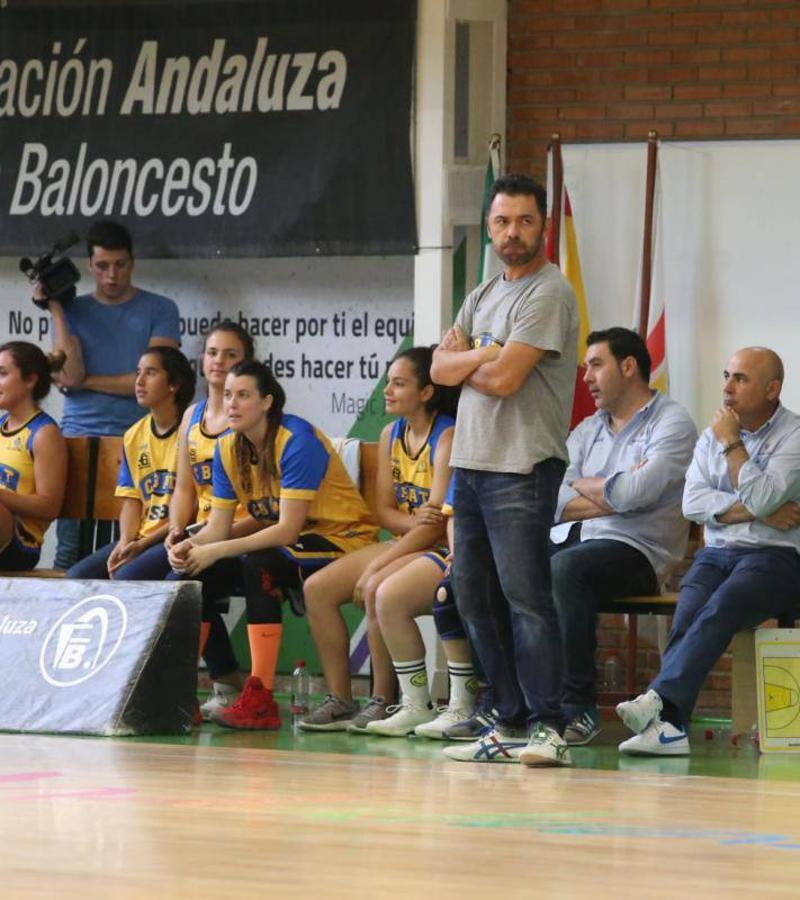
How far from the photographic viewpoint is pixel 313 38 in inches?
284

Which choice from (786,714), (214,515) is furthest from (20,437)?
(786,714)

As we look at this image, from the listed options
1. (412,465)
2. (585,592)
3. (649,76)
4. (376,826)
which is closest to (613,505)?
(585,592)

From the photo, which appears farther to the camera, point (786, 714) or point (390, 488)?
point (390, 488)

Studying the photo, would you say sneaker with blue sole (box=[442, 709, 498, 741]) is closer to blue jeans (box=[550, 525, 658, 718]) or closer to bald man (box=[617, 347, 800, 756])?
blue jeans (box=[550, 525, 658, 718])

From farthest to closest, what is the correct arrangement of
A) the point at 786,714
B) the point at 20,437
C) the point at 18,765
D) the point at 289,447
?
the point at 20,437 → the point at 289,447 → the point at 786,714 → the point at 18,765

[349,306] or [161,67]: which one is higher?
[161,67]

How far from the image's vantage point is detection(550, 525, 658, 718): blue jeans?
548 centimetres

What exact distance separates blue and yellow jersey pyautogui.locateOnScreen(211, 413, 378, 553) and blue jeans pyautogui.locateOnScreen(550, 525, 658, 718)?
2.58ft

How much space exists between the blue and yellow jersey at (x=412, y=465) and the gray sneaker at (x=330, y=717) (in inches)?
26.8

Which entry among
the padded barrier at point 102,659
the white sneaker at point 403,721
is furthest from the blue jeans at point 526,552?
the padded barrier at point 102,659

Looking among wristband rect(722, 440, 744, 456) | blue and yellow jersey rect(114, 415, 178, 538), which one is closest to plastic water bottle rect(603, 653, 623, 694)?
wristband rect(722, 440, 744, 456)

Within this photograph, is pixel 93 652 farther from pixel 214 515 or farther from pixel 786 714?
pixel 786 714

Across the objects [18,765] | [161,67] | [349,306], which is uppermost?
[161,67]

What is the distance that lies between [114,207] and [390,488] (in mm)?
2210
